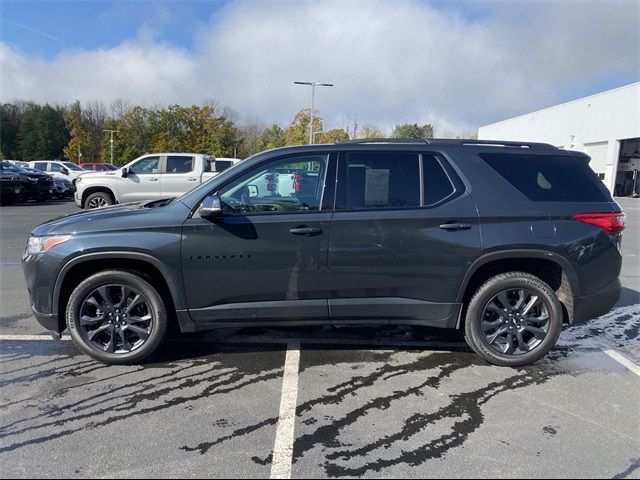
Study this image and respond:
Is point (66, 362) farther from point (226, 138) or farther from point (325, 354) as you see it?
point (226, 138)

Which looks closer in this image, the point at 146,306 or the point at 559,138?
the point at 146,306

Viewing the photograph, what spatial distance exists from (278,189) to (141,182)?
10.3 metres

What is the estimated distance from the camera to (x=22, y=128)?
2685 inches

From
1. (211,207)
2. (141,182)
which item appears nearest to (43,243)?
(211,207)

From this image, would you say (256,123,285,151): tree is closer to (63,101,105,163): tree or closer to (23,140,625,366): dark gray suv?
(63,101,105,163): tree

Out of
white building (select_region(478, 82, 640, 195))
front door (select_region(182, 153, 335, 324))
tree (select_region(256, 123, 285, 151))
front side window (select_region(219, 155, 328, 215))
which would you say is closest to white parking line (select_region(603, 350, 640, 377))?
front door (select_region(182, 153, 335, 324))

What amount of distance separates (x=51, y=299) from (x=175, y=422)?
1595mm

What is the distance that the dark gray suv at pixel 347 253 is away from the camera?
145 inches

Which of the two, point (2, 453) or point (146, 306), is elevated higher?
point (146, 306)

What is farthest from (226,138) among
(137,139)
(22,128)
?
(22,128)

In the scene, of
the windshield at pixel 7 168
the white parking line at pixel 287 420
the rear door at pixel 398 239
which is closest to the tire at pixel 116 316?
the white parking line at pixel 287 420

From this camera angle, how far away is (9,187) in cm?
1744

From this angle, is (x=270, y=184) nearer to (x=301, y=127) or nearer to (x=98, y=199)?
(x=98, y=199)

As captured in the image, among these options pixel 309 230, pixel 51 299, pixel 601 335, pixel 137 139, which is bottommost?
pixel 601 335
